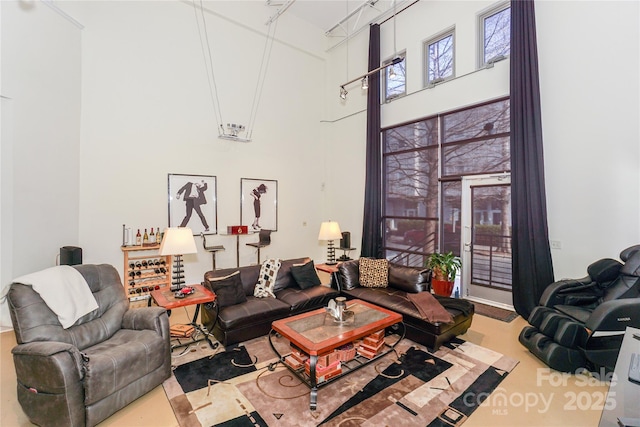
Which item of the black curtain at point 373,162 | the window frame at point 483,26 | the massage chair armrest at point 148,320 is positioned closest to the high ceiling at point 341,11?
the black curtain at point 373,162

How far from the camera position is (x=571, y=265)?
4.13m

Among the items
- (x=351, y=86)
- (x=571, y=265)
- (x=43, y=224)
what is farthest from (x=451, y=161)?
(x=43, y=224)

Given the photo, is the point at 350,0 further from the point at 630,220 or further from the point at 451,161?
the point at 630,220

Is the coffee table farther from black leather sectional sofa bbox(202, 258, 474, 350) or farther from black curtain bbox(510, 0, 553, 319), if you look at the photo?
black curtain bbox(510, 0, 553, 319)

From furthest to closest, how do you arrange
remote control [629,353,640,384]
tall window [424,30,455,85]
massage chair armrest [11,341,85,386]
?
tall window [424,30,455,85] → massage chair armrest [11,341,85,386] → remote control [629,353,640,384]

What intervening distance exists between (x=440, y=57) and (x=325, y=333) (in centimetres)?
559

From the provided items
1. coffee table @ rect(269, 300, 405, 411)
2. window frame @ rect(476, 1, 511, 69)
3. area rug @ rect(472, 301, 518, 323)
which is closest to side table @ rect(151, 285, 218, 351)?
coffee table @ rect(269, 300, 405, 411)

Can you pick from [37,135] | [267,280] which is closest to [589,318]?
[267,280]

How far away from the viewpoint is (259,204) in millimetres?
6656

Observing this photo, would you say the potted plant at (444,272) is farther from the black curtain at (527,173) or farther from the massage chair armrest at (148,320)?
the massage chair armrest at (148,320)

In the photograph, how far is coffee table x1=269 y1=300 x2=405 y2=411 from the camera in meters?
2.50

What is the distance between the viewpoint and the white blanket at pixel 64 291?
251 cm

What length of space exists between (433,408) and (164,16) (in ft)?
23.6

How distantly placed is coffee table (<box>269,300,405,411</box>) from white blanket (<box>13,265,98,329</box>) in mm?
1807
